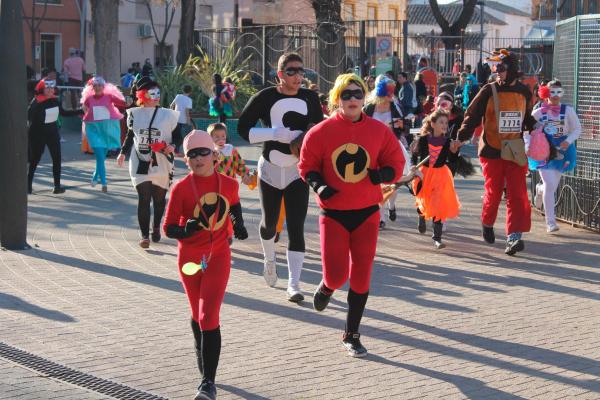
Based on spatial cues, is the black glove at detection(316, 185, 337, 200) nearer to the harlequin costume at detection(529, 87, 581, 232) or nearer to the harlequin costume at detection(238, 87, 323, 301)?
the harlequin costume at detection(238, 87, 323, 301)

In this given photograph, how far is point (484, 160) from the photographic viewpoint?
11.1 metres

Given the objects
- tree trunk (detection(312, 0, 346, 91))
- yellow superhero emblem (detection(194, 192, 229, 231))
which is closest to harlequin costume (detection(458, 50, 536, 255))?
yellow superhero emblem (detection(194, 192, 229, 231))

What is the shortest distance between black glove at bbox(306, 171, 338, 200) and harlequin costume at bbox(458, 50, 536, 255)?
4.06 meters

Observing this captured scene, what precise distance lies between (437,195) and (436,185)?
0.41ft

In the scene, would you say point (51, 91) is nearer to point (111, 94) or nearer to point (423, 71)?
point (111, 94)

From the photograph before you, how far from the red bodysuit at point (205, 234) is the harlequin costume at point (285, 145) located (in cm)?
221

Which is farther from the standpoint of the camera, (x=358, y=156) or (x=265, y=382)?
(x=358, y=156)

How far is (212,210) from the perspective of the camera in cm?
643

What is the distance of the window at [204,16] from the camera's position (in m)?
57.2

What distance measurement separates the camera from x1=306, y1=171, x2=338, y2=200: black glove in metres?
7.03

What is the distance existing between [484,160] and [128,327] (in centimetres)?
457

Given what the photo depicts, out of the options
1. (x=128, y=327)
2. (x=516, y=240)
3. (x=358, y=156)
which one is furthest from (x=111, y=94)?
(x=358, y=156)

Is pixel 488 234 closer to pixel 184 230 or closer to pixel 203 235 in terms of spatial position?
pixel 203 235

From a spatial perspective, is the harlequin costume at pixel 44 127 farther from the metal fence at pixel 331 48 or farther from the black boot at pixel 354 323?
the metal fence at pixel 331 48
